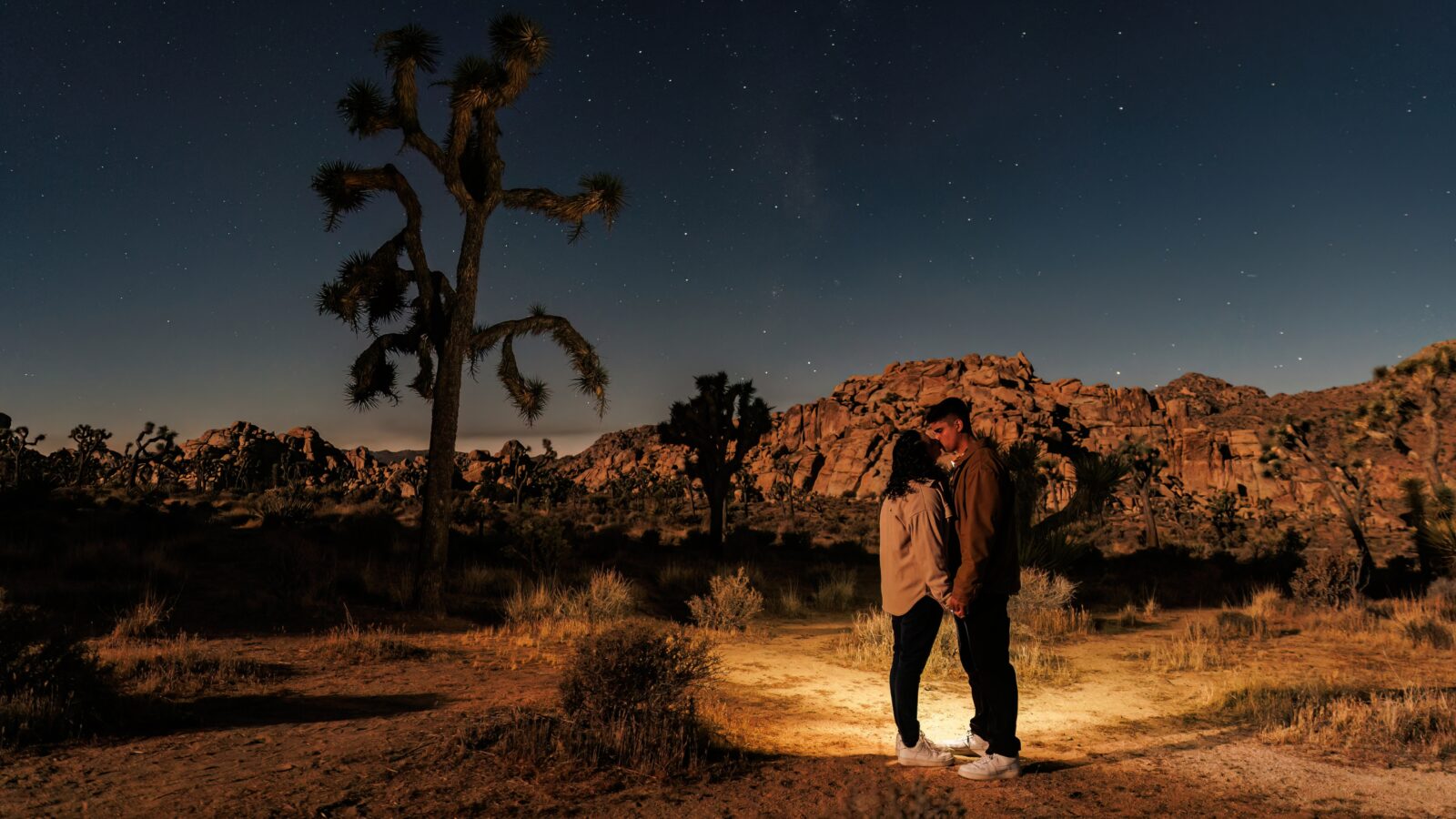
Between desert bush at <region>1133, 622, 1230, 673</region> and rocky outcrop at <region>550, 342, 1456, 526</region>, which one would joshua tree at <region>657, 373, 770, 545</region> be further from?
rocky outcrop at <region>550, 342, 1456, 526</region>

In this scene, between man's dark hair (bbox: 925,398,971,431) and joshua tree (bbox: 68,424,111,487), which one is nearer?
man's dark hair (bbox: 925,398,971,431)

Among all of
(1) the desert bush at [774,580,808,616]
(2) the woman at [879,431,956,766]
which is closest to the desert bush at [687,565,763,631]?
(1) the desert bush at [774,580,808,616]

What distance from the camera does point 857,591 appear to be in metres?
16.6

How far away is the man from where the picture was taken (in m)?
3.81

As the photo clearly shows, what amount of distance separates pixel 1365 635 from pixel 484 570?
13.9 metres

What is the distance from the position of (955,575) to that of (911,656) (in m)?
0.51

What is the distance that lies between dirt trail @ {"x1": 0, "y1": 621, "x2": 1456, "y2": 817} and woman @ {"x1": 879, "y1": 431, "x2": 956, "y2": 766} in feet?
0.83

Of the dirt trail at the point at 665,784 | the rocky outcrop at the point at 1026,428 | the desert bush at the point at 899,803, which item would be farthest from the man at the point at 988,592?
the rocky outcrop at the point at 1026,428

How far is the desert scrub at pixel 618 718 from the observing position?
403 cm

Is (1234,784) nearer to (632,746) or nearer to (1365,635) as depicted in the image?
(632,746)

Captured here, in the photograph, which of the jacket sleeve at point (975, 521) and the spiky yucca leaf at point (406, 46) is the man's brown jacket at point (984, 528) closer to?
the jacket sleeve at point (975, 521)

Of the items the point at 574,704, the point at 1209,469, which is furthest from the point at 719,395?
the point at 1209,469

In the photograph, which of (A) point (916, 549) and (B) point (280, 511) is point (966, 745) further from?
(B) point (280, 511)

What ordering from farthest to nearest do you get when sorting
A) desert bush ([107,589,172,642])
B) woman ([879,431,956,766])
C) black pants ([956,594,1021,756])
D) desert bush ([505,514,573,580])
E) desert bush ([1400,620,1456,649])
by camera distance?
desert bush ([505,514,573,580]) < desert bush ([1400,620,1456,649]) < desert bush ([107,589,172,642]) < woman ([879,431,956,766]) < black pants ([956,594,1021,756])
